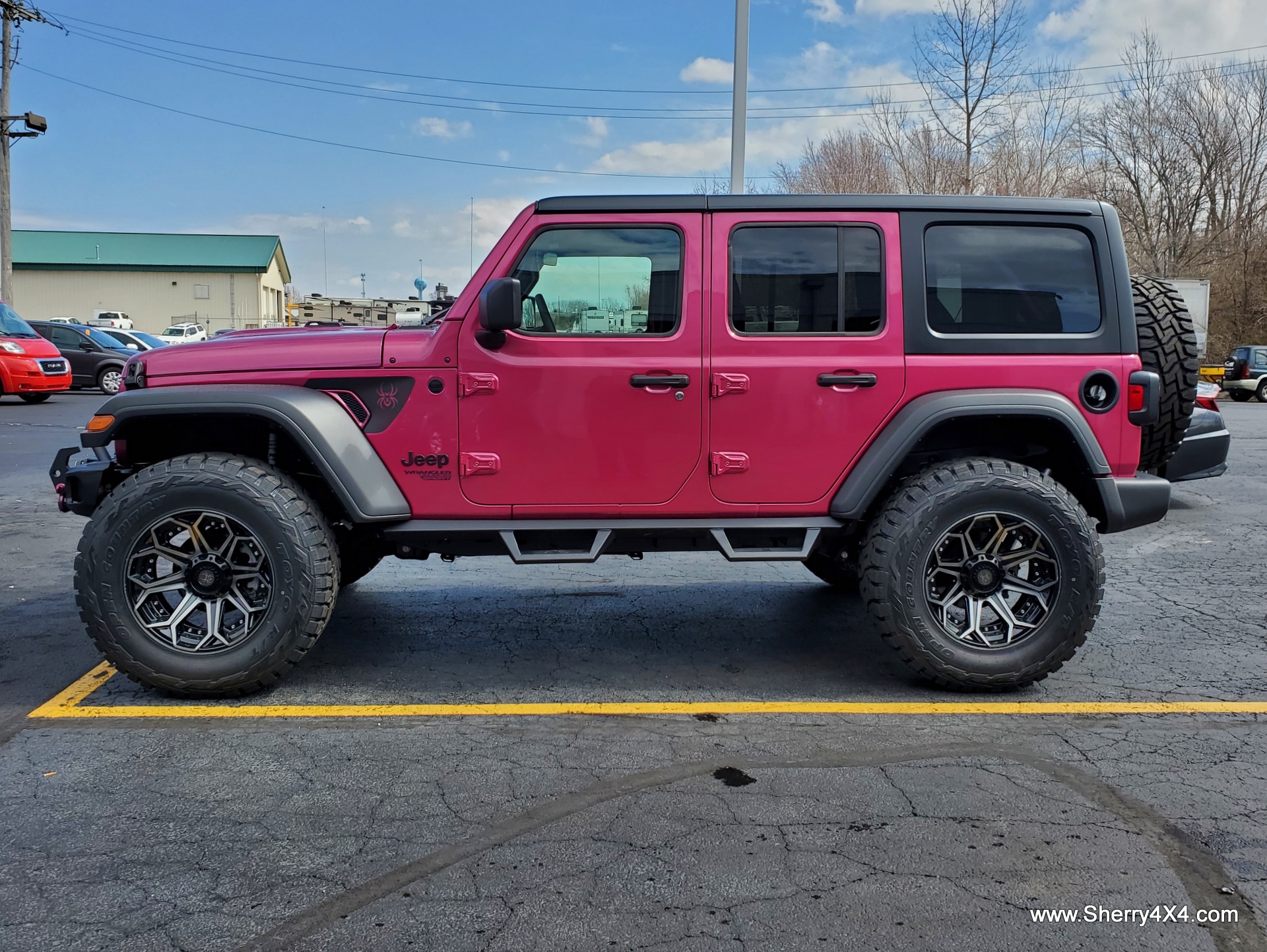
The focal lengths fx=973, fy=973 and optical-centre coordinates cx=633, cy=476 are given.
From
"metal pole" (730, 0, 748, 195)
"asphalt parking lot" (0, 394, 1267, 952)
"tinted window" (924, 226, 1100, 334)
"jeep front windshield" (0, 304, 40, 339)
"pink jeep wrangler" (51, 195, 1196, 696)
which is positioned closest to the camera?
"asphalt parking lot" (0, 394, 1267, 952)

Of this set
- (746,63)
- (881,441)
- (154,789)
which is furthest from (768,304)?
(746,63)

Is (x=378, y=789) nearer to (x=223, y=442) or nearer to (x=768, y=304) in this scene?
(x=223, y=442)

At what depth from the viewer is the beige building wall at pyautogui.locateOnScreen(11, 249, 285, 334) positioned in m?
60.5

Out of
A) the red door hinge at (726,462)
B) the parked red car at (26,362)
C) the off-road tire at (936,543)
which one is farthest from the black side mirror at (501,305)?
the parked red car at (26,362)

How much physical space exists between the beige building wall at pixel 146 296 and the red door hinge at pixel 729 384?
202 ft

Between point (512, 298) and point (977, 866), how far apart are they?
2.59m

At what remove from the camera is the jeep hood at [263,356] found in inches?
160

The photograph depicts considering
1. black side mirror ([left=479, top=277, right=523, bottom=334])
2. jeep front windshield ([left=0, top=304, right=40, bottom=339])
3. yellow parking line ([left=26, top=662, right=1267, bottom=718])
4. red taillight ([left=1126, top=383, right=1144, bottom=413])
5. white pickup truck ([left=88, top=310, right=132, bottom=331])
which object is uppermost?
white pickup truck ([left=88, top=310, right=132, bottom=331])

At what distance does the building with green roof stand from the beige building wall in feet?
0.14

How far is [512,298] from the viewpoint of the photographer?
3.89 metres

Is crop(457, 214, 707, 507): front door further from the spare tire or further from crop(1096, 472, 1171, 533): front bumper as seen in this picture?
the spare tire

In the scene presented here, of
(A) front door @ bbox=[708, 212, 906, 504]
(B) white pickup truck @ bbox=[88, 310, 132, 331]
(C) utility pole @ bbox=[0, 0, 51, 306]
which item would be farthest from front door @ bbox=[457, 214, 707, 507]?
(B) white pickup truck @ bbox=[88, 310, 132, 331]

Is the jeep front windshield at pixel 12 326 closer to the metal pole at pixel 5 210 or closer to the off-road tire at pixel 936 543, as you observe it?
the metal pole at pixel 5 210

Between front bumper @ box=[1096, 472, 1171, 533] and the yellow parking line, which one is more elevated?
front bumper @ box=[1096, 472, 1171, 533]
